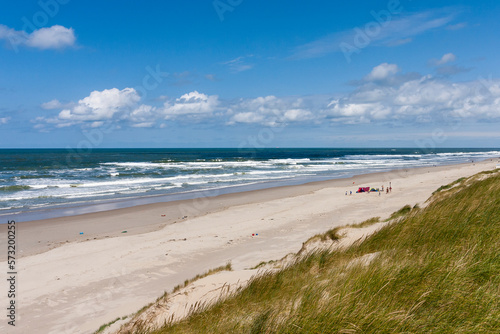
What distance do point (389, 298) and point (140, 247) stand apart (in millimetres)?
11396

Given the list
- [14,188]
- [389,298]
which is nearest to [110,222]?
[389,298]

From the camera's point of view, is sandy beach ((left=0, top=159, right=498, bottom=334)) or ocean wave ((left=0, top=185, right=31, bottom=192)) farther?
ocean wave ((left=0, top=185, right=31, bottom=192))

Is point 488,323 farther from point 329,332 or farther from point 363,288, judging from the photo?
point 329,332

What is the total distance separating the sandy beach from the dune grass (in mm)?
2502

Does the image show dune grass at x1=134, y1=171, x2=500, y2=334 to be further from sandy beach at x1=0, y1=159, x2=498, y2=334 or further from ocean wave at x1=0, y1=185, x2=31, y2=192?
ocean wave at x1=0, y1=185, x2=31, y2=192

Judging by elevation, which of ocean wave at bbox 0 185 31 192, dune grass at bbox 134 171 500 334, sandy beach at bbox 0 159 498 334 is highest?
dune grass at bbox 134 171 500 334

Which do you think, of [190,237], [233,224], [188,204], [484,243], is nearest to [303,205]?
[233,224]

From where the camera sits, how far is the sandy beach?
310 inches

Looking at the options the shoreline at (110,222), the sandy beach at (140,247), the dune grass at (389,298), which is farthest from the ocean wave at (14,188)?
the dune grass at (389,298)

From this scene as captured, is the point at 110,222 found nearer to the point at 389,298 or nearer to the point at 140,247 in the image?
the point at 140,247

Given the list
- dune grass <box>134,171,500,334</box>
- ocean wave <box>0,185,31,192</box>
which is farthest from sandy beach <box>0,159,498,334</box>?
ocean wave <box>0,185,31,192</box>

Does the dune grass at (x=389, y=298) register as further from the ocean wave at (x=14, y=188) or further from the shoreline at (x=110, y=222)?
A: the ocean wave at (x=14, y=188)

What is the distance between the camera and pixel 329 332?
2.74 meters

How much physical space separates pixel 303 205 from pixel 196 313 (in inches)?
680
